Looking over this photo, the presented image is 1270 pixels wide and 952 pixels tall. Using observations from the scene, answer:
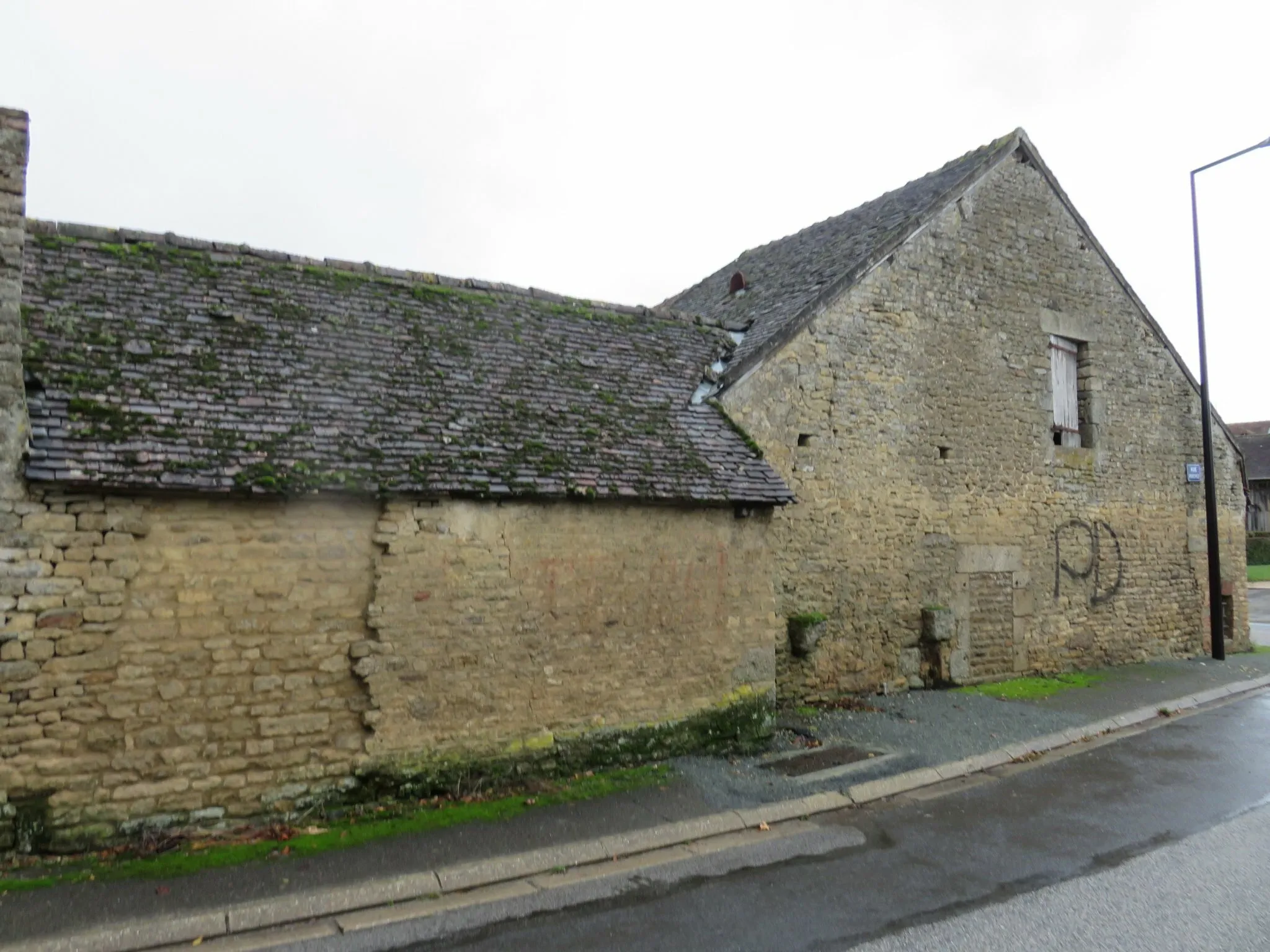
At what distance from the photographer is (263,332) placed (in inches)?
309

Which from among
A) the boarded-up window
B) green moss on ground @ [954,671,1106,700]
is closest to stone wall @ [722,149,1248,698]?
the boarded-up window

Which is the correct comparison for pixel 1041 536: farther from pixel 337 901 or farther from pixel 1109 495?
pixel 337 901

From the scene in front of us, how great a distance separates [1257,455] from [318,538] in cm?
4969

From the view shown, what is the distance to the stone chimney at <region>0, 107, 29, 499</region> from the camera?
5809mm

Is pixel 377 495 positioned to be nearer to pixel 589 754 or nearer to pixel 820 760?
pixel 589 754

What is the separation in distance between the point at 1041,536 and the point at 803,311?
5.64m

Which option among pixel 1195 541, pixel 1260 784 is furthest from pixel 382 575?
pixel 1195 541

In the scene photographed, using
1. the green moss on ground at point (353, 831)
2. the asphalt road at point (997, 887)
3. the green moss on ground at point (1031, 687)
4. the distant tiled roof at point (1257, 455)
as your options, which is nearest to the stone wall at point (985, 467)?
the green moss on ground at point (1031, 687)

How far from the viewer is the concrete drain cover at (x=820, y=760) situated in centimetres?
804

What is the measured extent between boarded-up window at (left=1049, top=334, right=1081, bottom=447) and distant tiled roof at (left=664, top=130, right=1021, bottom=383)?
3.15 m

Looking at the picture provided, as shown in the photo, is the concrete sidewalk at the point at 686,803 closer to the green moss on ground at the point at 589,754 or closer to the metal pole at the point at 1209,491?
the green moss on ground at the point at 589,754

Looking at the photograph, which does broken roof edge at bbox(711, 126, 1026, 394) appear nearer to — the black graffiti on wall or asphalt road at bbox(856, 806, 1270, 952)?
the black graffiti on wall

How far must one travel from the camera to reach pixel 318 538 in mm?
6766

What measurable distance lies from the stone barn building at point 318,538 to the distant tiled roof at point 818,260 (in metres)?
2.18
